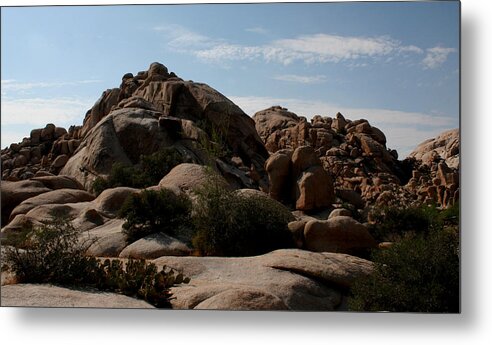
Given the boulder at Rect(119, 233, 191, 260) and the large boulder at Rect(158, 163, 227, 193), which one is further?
the large boulder at Rect(158, 163, 227, 193)

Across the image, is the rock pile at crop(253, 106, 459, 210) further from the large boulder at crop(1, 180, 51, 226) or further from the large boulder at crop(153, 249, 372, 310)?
the large boulder at crop(1, 180, 51, 226)

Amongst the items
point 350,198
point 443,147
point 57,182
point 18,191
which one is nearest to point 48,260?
point 443,147

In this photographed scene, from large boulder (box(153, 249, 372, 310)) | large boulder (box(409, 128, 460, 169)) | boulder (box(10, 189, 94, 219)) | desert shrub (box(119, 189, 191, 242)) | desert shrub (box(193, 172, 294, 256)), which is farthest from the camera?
boulder (box(10, 189, 94, 219))

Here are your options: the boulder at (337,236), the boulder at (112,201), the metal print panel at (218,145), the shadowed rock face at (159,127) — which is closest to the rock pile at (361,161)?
the metal print panel at (218,145)

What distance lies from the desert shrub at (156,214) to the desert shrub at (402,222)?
4.11 meters

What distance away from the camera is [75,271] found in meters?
10.4

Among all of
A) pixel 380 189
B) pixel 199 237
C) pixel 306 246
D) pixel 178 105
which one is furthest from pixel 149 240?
pixel 178 105

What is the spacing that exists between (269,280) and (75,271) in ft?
9.74

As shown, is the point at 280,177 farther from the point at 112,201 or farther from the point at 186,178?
the point at 112,201

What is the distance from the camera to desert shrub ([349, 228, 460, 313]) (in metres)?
9.25

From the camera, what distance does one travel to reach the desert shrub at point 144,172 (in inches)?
767

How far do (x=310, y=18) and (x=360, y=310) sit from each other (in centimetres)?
463

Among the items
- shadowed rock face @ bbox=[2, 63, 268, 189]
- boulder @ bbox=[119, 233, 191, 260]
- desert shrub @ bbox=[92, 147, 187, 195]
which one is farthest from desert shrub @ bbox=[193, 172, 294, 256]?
shadowed rock face @ bbox=[2, 63, 268, 189]

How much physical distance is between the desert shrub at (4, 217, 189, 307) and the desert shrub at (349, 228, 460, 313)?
2.85m
